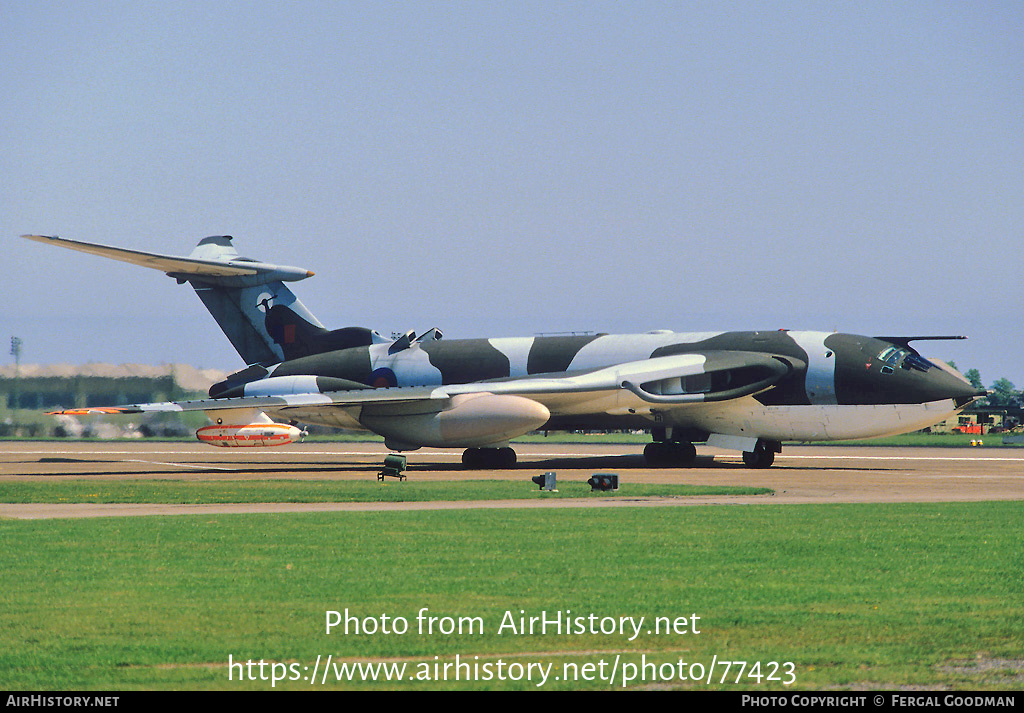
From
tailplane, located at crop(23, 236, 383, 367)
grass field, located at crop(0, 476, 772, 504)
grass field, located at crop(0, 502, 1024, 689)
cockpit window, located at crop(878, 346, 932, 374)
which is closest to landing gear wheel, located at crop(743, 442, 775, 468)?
cockpit window, located at crop(878, 346, 932, 374)

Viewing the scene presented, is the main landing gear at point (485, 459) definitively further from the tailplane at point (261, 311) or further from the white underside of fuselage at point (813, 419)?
the tailplane at point (261, 311)

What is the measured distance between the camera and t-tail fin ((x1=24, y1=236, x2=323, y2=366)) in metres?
41.6

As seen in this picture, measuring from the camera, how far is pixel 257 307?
4219cm

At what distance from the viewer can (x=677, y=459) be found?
37.6m

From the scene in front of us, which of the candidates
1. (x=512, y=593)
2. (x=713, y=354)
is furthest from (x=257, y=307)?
(x=512, y=593)

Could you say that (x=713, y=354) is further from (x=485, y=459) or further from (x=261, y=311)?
(x=261, y=311)

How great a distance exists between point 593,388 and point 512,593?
2418cm

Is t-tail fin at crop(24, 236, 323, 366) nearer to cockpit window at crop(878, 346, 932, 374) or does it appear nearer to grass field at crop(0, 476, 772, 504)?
grass field at crop(0, 476, 772, 504)

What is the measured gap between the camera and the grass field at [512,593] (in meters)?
8.45

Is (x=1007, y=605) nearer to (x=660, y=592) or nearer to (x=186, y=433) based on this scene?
(x=660, y=592)

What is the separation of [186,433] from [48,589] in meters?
48.9

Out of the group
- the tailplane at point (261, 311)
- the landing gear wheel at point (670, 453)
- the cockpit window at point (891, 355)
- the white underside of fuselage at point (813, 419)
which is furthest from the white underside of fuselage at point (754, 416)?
the tailplane at point (261, 311)

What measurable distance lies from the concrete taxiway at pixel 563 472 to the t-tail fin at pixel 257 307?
4.08 meters
